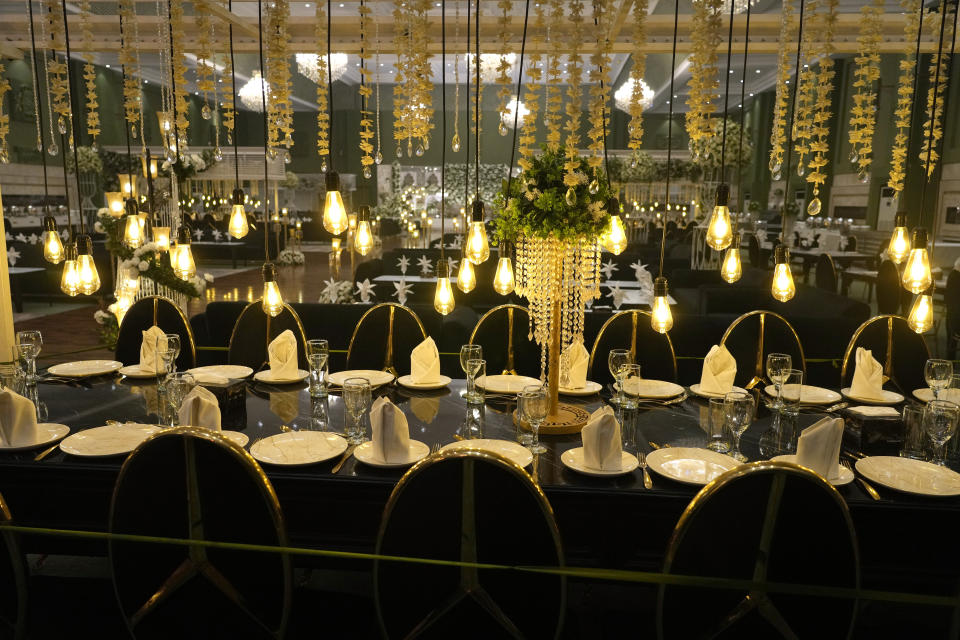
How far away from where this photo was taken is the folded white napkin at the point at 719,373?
2764mm

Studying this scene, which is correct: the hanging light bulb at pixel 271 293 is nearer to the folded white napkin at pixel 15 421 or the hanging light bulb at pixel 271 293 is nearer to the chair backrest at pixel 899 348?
the folded white napkin at pixel 15 421

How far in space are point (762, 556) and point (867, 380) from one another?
1.68 metres

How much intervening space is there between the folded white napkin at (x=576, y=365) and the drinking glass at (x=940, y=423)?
4.09ft

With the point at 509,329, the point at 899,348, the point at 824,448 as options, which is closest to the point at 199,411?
the point at 509,329

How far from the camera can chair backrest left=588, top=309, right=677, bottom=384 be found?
138 inches

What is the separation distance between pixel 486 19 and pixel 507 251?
1.75 metres

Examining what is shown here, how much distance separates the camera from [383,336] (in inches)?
145

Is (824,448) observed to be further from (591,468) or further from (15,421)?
(15,421)

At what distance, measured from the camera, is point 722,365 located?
9.14 ft

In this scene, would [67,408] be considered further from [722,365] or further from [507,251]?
[722,365]

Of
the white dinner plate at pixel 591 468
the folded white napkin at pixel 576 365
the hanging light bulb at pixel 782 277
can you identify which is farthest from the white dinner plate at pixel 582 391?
the hanging light bulb at pixel 782 277

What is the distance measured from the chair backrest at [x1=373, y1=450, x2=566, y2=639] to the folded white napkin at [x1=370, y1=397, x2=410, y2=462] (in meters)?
0.47

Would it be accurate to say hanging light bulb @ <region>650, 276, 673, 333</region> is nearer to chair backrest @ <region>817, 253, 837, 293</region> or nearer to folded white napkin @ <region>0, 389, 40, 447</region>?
folded white napkin @ <region>0, 389, 40, 447</region>

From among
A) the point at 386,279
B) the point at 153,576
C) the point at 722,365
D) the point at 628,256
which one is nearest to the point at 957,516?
the point at 722,365
